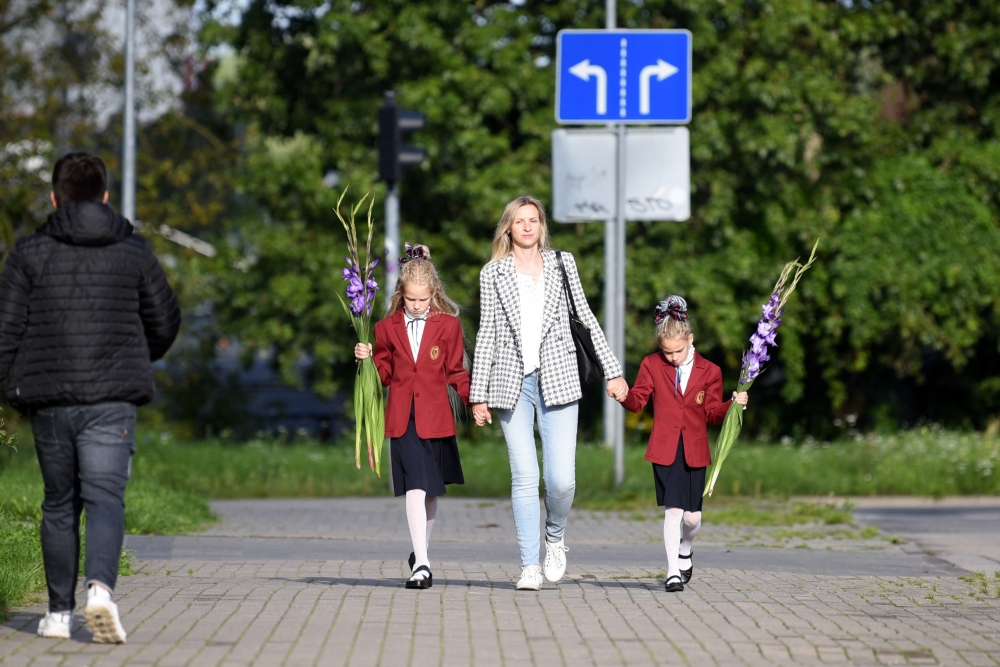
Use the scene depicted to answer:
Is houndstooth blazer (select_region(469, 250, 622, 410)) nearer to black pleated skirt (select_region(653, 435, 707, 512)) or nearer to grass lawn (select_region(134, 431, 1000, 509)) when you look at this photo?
black pleated skirt (select_region(653, 435, 707, 512))

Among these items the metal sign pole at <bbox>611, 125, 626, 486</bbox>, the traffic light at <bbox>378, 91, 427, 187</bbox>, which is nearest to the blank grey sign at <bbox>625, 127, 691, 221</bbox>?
the metal sign pole at <bbox>611, 125, 626, 486</bbox>

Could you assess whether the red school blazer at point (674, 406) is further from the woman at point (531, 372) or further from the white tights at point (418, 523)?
the white tights at point (418, 523)

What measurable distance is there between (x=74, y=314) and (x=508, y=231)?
2.39 metres

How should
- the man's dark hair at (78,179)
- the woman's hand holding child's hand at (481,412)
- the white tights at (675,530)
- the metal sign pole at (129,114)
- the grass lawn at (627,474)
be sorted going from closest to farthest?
1. the man's dark hair at (78,179)
2. the woman's hand holding child's hand at (481,412)
3. the white tights at (675,530)
4. the grass lawn at (627,474)
5. the metal sign pole at (129,114)

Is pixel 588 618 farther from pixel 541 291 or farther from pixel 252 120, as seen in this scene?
pixel 252 120

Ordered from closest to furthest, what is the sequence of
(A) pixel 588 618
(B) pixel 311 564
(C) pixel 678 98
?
(A) pixel 588 618 < (B) pixel 311 564 < (C) pixel 678 98

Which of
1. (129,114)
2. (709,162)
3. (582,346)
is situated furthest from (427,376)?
(129,114)

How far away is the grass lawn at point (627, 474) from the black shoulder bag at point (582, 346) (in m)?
4.68

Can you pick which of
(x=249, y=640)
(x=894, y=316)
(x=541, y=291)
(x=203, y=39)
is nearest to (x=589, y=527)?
(x=541, y=291)

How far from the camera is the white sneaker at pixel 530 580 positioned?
6984mm

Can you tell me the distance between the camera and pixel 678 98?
12781 mm

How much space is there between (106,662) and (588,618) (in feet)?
6.62

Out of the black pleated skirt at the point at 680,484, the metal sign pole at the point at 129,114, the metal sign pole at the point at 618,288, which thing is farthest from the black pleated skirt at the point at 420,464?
the metal sign pole at the point at 129,114

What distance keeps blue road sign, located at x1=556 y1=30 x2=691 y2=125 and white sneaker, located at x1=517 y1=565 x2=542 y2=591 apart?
6425 mm
